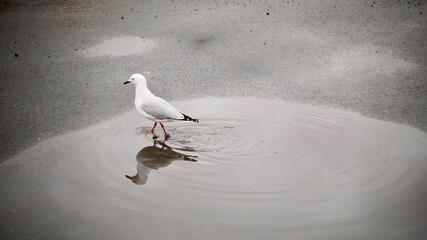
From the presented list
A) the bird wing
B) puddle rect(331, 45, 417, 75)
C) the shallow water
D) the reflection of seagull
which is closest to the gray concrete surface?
puddle rect(331, 45, 417, 75)

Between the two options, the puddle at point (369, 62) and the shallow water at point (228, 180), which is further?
the puddle at point (369, 62)

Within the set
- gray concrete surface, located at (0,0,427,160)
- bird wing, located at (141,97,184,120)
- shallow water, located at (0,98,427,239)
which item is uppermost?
gray concrete surface, located at (0,0,427,160)

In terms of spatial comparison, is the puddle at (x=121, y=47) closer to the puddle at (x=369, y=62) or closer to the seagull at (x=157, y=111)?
the seagull at (x=157, y=111)

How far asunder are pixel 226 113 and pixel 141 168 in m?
1.71

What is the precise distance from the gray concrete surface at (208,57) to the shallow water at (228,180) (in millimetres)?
569

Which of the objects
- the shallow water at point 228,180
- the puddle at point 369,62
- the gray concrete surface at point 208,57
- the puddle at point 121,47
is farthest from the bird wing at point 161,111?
the puddle at point 369,62

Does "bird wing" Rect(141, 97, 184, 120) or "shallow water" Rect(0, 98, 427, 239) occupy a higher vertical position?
"bird wing" Rect(141, 97, 184, 120)

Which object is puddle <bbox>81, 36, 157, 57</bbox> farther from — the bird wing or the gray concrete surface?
the bird wing

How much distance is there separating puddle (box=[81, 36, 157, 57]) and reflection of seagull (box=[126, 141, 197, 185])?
→ 112 inches

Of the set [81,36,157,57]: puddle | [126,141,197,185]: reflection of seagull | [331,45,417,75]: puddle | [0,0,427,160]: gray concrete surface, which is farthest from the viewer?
[81,36,157,57]: puddle

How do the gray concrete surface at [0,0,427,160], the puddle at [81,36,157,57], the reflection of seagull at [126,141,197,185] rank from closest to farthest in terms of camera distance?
the reflection of seagull at [126,141,197,185] → the gray concrete surface at [0,0,427,160] → the puddle at [81,36,157,57]

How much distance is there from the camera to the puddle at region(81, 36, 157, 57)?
24.5 ft

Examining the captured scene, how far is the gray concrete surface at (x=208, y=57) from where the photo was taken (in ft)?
19.6

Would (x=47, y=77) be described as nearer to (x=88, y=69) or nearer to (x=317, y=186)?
(x=88, y=69)
